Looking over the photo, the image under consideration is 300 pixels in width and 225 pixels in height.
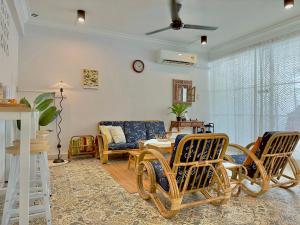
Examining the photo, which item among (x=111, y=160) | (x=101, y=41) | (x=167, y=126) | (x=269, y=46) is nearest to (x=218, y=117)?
(x=167, y=126)

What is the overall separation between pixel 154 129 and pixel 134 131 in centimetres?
49

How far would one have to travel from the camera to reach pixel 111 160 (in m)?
4.57

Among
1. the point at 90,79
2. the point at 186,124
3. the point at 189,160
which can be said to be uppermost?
the point at 90,79

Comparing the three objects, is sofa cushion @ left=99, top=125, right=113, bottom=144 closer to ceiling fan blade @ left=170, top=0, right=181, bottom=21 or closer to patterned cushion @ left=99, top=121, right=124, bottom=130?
patterned cushion @ left=99, top=121, right=124, bottom=130

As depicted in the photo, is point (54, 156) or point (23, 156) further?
point (54, 156)

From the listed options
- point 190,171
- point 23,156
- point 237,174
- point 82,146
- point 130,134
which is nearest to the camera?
point 23,156

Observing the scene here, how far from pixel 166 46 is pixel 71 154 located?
11.4 ft

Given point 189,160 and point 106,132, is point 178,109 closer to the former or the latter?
point 106,132

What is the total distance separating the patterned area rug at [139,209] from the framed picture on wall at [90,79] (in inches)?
93.8

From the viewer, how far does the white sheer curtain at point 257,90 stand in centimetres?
417

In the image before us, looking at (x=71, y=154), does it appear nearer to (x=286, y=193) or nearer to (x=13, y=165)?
(x=13, y=165)

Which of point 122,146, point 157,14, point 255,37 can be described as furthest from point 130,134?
point 255,37

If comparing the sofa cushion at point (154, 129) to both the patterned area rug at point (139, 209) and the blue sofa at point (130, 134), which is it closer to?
the blue sofa at point (130, 134)

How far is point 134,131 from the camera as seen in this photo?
4852 millimetres
